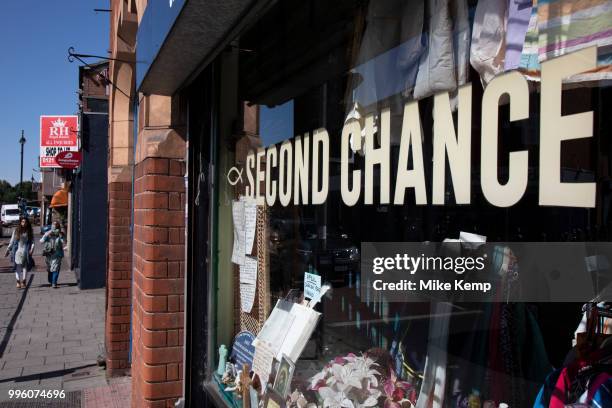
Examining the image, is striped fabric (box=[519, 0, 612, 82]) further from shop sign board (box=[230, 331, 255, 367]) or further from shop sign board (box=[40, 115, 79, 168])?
shop sign board (box=[40, 115, 79, 168])

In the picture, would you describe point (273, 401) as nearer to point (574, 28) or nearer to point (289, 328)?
point (289, 328)

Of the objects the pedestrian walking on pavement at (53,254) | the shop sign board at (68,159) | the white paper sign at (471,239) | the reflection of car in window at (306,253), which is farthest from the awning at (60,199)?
the white paper sign at (471,239)

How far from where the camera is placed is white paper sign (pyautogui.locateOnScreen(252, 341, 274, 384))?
9.21ft

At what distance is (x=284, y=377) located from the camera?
261 cm

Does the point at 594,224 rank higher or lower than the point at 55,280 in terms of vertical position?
higher

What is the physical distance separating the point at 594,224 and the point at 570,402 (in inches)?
19.0

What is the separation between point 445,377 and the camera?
210 centimetres

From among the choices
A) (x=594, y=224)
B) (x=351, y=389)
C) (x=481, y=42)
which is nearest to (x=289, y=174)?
(x=351, y=389)

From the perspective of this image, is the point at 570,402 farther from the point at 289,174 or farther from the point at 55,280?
the point at 55,280

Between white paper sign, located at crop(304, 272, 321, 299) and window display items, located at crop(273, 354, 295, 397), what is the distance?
0.33m

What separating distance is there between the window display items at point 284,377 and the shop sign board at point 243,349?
461 mm

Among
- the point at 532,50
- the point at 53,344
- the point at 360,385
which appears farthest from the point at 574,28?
the point at 53,344

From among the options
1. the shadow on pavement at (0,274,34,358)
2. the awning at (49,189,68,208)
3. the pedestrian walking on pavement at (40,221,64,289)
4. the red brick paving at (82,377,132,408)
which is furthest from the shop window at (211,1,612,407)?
the awning at (49,189,68,208)

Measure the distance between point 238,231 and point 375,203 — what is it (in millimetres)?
1465
